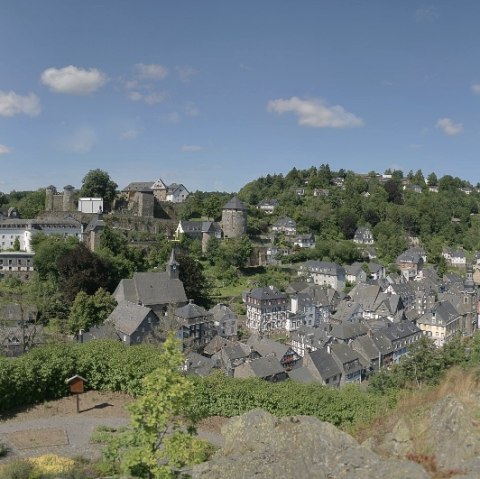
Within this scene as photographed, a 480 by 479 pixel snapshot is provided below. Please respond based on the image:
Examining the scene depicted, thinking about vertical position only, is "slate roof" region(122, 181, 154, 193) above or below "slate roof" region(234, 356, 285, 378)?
above

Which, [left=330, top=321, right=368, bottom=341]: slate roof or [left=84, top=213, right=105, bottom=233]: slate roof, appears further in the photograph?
[left=84, top=213, right=105, bottom=233]: slate roof

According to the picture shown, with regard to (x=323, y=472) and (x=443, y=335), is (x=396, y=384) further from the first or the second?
(x=443, y=335)

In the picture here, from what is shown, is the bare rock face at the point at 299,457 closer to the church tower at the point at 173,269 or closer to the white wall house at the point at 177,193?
the church tower at the point at 173,269

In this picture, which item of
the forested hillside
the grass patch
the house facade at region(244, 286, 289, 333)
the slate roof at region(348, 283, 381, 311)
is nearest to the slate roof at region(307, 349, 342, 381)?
the house facade at region(244, 286, 289, 333)

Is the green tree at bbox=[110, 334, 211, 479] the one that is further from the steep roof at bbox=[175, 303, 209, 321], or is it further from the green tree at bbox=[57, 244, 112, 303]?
the green tree at bbox=[57, 244, 112, 303]

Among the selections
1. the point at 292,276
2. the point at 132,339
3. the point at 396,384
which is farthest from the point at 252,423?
the point at 292,276

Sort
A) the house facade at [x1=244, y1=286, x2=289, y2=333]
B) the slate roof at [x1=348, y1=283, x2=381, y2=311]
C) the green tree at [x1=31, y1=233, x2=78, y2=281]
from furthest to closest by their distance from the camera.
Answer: the slate roof at [x1=348, y1=283, x2=381, y2=311] → the house facade at [x1=244, y1=286, x2=289, y2=333] → the green tree at [x1=31, y1=233, x2=78, y2=281]

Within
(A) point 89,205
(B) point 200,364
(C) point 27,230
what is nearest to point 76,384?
(B) point 200,364

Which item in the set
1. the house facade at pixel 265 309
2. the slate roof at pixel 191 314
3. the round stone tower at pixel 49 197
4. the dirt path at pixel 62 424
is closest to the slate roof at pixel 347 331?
the house facade at pixel 265 309
